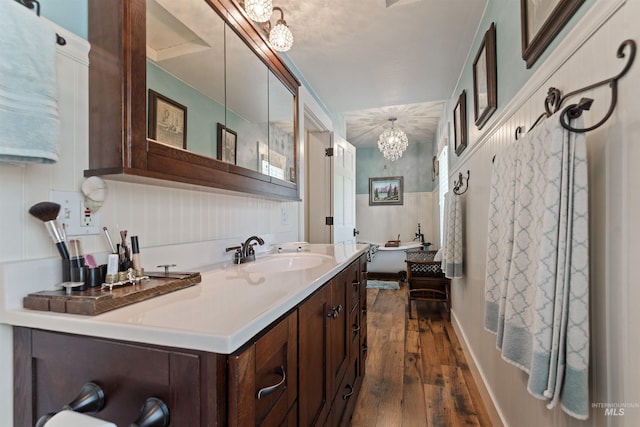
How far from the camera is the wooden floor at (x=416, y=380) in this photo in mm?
1629

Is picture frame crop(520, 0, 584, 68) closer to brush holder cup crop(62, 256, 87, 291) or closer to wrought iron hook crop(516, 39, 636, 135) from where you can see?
wrought iron hook crop(516, 39, 636, 135)

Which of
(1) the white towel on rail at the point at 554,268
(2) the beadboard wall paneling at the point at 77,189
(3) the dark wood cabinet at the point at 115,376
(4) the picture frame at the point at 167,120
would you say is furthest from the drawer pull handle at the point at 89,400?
(1) the white towel on rail at the point at 554,268

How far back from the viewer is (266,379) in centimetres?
65

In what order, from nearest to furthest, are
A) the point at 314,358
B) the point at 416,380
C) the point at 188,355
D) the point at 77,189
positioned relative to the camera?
the point at 188,355 < the point at 77,189 < the point at 314,358 < the point at 416,380

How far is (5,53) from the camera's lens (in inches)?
24.7

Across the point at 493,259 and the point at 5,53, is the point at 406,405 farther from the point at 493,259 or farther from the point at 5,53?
the point at 5,53

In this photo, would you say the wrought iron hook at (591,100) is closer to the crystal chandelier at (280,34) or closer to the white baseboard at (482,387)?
the crystal chandelier at (280,34)

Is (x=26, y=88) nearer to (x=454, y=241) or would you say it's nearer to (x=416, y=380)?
(x=416, y=380)

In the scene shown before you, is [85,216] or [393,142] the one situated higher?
[393,142]

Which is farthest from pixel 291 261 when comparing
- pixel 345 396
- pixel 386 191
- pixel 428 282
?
pixel 386 191

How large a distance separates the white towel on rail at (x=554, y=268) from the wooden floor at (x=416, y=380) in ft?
3.19

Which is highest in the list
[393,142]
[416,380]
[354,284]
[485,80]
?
[393,142]

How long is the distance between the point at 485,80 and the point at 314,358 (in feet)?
5.91

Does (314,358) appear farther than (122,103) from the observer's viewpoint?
Yes
